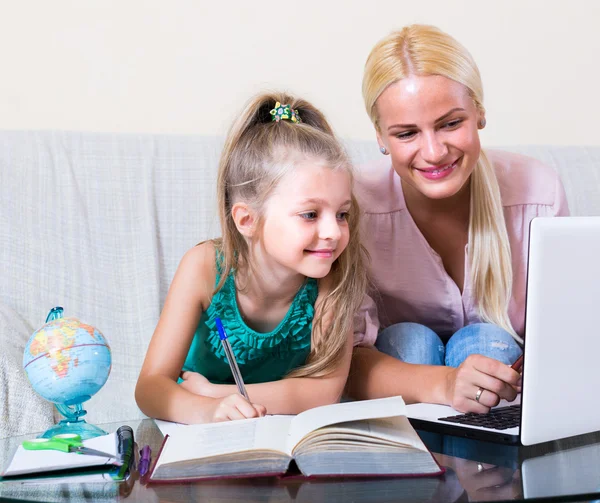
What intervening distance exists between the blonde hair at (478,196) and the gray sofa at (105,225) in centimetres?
49

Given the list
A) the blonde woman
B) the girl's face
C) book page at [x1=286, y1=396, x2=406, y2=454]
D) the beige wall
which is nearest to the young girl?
the girl's face

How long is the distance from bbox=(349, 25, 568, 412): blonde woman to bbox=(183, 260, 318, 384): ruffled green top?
5.2 inches

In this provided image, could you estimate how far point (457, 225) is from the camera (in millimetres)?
1724

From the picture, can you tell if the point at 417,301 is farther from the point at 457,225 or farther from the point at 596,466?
the point at 596,466

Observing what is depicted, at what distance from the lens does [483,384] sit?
1135mm

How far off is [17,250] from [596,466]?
1.29 meters

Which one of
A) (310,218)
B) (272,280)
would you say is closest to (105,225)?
(272,280)

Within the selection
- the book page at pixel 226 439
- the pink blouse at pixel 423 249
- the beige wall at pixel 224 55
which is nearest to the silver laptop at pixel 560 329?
the book page at pixel 226 439

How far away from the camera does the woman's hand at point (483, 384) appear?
1122 millimetres

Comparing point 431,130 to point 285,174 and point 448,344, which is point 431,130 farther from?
Result: point 448,344

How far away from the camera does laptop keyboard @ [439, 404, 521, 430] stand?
3.29 ft

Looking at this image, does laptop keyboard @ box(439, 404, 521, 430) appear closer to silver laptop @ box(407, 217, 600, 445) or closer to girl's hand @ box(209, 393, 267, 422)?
silver laptop @ box(407, 217, 600, 445)

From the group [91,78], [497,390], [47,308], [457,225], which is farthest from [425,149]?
[91,78]

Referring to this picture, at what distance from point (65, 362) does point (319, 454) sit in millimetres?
403
